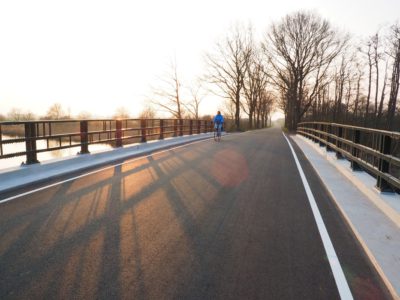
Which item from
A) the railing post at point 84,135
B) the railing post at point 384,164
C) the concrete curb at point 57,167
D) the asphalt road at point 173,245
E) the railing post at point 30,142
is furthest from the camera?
the railing post at point 84,135

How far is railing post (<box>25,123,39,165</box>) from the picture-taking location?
9.78 meters

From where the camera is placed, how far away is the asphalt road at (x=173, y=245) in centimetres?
377

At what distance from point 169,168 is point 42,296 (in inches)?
315

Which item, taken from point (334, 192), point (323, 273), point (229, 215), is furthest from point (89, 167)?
point (323, 273)

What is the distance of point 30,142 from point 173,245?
6.74 metres

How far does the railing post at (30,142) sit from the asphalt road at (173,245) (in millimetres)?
2098

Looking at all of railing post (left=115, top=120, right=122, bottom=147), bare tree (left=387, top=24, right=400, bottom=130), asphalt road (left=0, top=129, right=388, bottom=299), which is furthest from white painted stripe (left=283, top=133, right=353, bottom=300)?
bare tree (left=387, top=24, right=400, bottom=130)

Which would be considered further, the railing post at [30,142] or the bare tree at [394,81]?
the bare tree at [394,81]

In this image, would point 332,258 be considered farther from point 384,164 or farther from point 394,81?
point 394,81

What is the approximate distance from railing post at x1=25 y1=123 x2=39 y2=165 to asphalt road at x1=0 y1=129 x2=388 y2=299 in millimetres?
2098

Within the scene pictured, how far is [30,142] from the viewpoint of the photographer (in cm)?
991

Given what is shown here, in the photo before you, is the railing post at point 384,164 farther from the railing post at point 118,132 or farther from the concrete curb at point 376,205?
the railing post at point 118,132

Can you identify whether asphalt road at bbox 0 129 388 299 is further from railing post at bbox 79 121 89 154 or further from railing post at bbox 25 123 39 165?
railing post at bbox 79 121 89 154

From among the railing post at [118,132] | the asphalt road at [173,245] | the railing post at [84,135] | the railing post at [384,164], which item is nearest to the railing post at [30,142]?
the asphalt road at [173,245]
